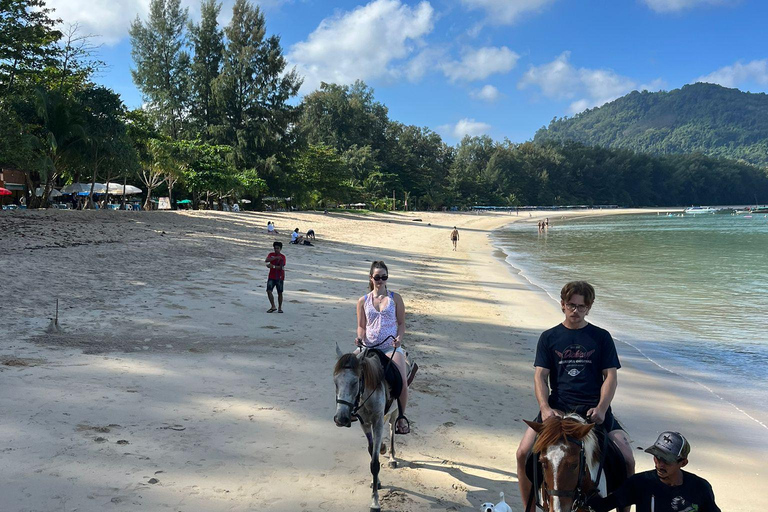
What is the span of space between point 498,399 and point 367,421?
10.5ft

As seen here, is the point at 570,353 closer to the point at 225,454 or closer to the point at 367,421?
the point at 367,421

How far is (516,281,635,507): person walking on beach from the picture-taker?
3529mm

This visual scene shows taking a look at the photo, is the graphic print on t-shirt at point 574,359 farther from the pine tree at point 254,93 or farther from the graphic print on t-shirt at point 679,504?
the pine tree at point 254,93

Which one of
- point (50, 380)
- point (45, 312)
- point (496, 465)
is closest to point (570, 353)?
point (496, 465)

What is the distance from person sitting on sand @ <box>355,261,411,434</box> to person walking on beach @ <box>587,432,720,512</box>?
7.82 ft

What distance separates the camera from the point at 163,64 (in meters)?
50.8

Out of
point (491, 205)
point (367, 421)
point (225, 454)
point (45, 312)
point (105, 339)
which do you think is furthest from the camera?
point (491, 205)

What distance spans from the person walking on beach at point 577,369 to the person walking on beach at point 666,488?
413 millimetres

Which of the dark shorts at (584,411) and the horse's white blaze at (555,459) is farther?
the dark shorts at (584,411)

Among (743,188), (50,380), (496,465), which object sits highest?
(743,188)

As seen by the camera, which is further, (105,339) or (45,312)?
(45,312)

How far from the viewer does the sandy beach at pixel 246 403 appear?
181 inches

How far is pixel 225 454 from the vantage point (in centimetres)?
509

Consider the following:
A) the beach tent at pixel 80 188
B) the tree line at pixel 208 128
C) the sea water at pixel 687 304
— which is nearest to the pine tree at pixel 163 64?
the tree line at pixel 208 128
